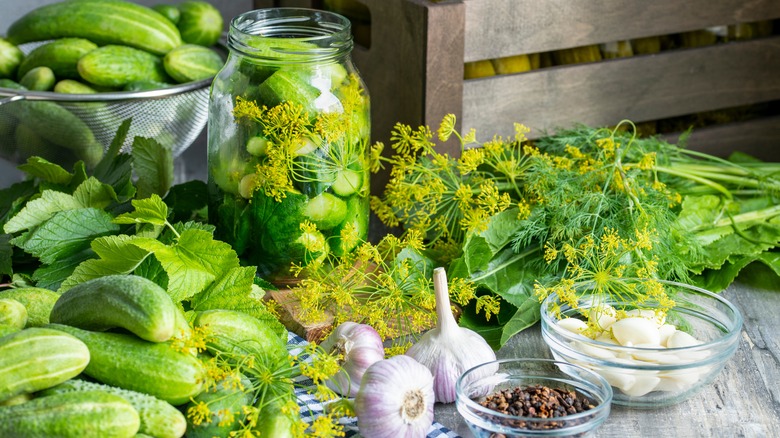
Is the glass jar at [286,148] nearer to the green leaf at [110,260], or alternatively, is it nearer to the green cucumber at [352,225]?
the green cucumber at [352,225]

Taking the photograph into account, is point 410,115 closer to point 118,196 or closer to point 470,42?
point 470,42

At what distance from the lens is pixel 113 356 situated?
92cm

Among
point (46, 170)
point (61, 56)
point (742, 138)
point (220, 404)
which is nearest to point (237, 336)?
point (220, 404)

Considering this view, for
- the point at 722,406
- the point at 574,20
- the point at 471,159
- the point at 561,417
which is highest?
the point at 574,20

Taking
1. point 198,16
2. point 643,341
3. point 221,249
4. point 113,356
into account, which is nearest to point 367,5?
point 198,16

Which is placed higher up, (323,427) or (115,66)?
(115,66)

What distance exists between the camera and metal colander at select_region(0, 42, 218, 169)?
1526mm

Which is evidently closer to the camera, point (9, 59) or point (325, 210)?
point (325, 210)

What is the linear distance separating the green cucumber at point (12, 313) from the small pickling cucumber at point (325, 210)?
412 mm

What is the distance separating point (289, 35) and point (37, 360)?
2.28 feet

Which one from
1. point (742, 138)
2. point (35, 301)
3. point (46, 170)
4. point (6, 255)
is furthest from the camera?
point (742, 138)

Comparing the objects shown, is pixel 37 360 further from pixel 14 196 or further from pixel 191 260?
pixel 14 196

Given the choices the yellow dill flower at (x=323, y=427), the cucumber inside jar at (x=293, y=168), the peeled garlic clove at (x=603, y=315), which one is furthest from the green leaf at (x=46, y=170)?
the peeled garlic clove at (x=603, y=315)

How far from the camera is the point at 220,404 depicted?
0.93 m
